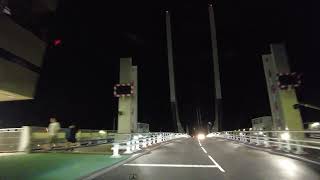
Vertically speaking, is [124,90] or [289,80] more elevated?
[124,90]

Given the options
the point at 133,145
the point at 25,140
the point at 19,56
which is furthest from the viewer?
the point at 19,56

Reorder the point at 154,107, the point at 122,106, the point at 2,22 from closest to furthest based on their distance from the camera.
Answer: the point at 2,22
the point at 122,106
the point at 154,107

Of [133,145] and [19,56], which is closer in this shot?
[133,145]

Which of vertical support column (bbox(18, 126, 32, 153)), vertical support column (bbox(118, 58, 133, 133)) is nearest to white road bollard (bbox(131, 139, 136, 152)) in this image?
vertical support column (bbox(18, 126, 32, 153))

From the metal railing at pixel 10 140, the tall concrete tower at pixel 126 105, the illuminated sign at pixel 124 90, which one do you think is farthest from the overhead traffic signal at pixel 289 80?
the metal railing at pixel 10 140

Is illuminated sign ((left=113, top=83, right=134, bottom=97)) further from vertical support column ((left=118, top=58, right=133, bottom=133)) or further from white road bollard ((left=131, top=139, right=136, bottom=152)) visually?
white road bollard ((left=131, top=139, right=136, bottom=152))

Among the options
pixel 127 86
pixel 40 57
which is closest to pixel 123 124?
pixel 127 86

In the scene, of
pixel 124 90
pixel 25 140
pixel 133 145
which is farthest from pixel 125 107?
pixel 25 140

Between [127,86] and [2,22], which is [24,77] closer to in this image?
[2,22]

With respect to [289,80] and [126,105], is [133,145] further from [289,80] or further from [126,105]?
[126,105]

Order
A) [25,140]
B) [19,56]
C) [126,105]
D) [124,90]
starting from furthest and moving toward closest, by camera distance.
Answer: [126,105] < [124,90] < [19,56] < [25,140]

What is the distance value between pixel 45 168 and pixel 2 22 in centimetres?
1612

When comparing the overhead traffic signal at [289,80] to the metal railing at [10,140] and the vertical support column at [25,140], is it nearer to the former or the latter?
the vertical support column at [25,140]

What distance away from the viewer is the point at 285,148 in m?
17.9
